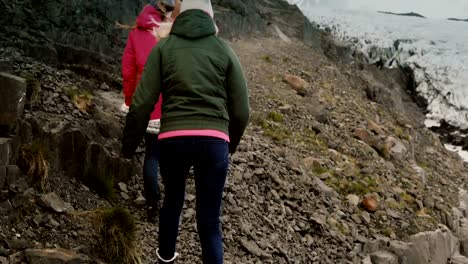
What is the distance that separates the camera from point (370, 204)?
29.8 feet

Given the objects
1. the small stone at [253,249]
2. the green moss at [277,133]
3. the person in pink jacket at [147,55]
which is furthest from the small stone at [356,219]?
the person in pink jacket at [147,55]

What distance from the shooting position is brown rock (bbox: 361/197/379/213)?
9.04 meters

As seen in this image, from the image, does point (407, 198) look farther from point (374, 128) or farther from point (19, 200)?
point (19, 200)

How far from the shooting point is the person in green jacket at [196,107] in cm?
372

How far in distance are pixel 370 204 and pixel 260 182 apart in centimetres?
234

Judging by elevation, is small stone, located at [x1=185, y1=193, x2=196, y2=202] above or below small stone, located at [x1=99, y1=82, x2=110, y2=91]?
below

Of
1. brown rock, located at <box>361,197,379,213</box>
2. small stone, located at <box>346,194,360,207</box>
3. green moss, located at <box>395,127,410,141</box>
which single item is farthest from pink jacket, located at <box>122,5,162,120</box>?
green moss, located at <box>395,127,410,141</box>

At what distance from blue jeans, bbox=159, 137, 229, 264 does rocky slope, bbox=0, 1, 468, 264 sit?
0.96m

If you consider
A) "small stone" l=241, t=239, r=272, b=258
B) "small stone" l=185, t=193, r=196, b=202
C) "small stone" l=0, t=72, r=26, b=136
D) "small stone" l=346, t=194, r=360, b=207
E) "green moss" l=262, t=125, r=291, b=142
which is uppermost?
"small stone" l=0, t=72, r=26, b=136

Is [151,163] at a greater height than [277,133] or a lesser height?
greater

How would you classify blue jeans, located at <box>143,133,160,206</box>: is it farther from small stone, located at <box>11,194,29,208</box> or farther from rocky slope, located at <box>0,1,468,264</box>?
small stone, located at <box>11,194,29,208</box>

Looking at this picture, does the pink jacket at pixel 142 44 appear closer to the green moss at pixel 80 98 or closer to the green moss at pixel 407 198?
the green moss at pixel 80 98

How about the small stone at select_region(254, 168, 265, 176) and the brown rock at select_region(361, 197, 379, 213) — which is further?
the brown rock at select_region(361, 197, 379, 213)

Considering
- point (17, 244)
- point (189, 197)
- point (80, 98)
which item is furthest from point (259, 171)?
point (17, 244)
